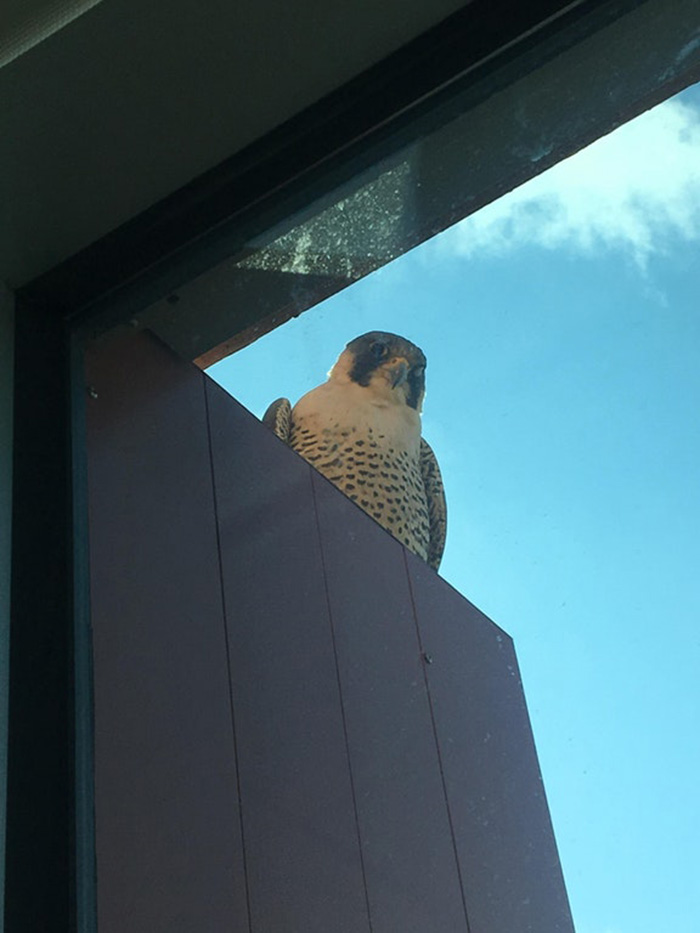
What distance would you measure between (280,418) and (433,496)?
30cm

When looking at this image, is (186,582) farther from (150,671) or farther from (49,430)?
(49,430)

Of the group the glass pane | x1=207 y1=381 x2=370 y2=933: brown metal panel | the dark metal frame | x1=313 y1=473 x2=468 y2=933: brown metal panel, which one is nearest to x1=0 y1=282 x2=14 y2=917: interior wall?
the dark metal frame

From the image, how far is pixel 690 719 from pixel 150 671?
0.49 metres

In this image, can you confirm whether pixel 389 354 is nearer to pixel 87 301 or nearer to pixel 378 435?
pixel 87 301

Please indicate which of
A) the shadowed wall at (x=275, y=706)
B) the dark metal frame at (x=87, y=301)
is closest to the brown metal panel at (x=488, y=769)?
the shadowed wall at (x=275, y=706)

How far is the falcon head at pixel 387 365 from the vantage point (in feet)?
4.10

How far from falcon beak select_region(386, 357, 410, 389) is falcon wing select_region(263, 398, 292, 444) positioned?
0.11 m

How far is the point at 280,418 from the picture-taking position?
1489mm

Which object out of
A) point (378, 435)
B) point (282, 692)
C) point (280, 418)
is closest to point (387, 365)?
point (280, 418)

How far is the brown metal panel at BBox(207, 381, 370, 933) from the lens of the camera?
4.80ft

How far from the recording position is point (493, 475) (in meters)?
1.10

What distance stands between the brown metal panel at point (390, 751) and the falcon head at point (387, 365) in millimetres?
257

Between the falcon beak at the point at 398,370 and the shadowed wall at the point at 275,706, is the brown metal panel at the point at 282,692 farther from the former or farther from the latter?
the falcon beak at the point at 398,370

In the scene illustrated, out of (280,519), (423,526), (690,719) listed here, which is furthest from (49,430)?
(423,526)
